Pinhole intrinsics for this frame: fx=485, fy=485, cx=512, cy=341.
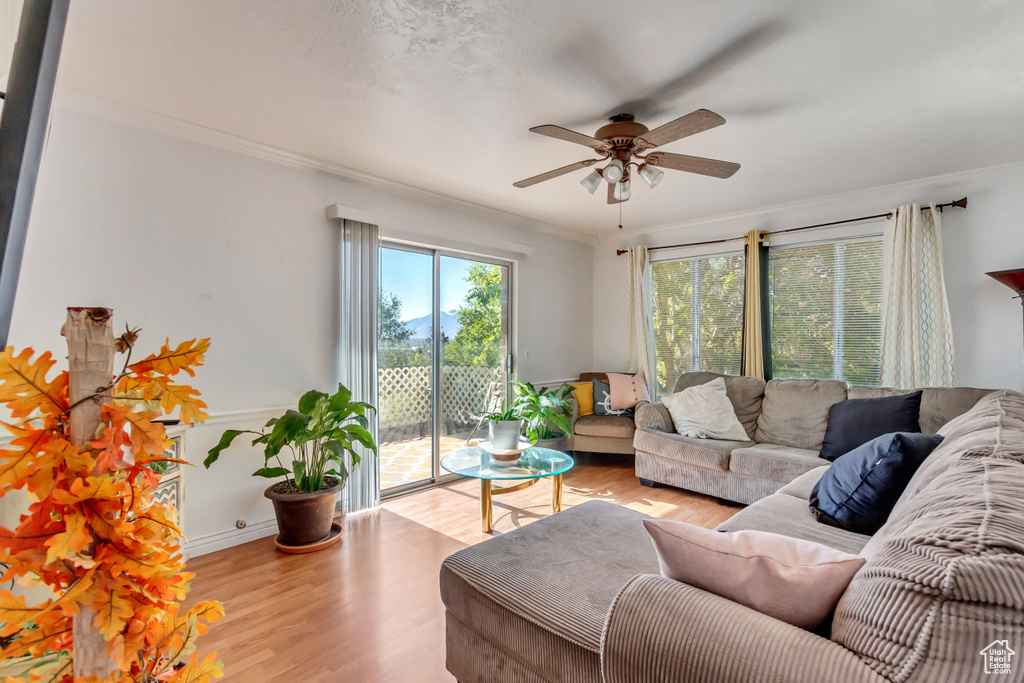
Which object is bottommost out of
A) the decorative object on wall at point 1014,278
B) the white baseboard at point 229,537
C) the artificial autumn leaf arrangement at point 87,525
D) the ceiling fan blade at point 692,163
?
the white baseboard at point 229,537

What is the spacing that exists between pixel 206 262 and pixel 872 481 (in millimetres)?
3512

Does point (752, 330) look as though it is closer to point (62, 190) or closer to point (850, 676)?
point (850, 676)

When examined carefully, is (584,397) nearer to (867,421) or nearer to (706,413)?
(706,413)

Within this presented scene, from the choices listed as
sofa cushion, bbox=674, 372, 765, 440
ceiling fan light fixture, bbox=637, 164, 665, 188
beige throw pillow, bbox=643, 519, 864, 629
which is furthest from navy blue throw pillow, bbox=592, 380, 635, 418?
beige throw pillow, bbox=643, 519, 864, 629

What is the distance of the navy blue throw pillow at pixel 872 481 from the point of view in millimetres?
1751

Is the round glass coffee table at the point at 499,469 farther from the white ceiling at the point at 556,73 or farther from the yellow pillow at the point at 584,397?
the white ceiling at the point at 556,73

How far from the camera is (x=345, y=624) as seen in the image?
2156 millimetres

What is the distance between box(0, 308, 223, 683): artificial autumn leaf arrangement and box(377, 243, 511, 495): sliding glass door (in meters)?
3.37

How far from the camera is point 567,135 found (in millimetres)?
2359

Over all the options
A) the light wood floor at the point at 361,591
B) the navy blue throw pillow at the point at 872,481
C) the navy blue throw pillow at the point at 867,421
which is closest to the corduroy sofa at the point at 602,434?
the light wood floor at the point at 361,591

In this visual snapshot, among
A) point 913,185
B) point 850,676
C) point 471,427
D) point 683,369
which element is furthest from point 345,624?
point 913,185

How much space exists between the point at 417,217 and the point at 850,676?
3.80m

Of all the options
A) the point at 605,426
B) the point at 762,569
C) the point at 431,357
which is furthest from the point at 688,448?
the point at 762,569

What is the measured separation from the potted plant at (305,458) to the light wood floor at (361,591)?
167 mm
